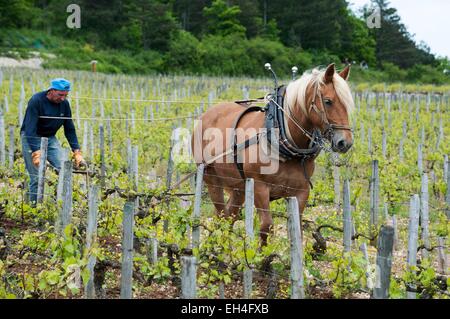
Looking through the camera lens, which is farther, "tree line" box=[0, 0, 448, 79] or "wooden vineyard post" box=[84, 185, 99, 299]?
"tree line" box=[0, 0, 448, 79]

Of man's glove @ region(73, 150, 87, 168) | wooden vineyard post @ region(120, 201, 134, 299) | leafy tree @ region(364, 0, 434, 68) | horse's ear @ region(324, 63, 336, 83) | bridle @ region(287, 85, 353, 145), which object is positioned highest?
leafy tree @ region(364, 0, 434, 68)

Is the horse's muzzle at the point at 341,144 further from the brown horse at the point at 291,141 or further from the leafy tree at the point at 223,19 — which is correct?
the leafy tree at the point at 223,19

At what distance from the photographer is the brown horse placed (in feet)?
15.7

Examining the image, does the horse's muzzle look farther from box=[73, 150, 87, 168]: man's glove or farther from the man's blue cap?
the man's blue cap

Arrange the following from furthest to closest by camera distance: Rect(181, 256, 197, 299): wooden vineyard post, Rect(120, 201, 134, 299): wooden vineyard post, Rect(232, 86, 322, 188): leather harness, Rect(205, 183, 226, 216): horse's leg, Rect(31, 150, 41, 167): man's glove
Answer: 1. Rect(205, 183, 226, 216): horse's leg
2. Rect(31, 150, 41, 167): man's glove
3. Rect(232, 86, 322, 188): leather harness
4. Rect(120, 201, 134, 299): wooden vineyard post
5. Rect(181, 256, 197, 299): wooden vineyard post

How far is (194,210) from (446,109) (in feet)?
65.6

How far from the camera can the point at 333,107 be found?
189 inches

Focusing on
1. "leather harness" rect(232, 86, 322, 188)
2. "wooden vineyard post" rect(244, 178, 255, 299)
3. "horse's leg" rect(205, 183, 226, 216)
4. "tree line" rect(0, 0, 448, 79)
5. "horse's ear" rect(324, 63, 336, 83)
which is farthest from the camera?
"tree line" rect(0, 0, 448, 79)

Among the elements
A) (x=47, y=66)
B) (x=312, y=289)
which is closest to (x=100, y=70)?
(x=47, y=66)

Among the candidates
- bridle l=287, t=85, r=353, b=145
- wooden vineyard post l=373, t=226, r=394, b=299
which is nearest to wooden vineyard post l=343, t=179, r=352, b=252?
bridle l=287, t=85, r=353, b=145

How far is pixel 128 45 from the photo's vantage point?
50.2m

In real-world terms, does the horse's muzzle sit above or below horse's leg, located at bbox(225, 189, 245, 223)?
above

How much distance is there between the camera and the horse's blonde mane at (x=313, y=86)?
189 inches
